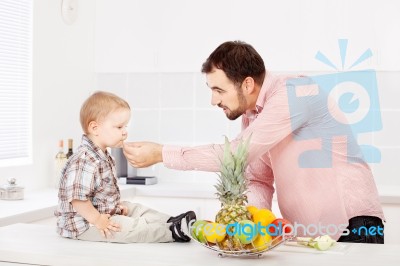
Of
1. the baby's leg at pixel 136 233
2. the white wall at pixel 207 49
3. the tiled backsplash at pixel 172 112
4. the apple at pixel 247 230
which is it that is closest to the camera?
the apple at pixel 247 230

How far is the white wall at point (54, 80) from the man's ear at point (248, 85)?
169 centimetres

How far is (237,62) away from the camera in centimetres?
264

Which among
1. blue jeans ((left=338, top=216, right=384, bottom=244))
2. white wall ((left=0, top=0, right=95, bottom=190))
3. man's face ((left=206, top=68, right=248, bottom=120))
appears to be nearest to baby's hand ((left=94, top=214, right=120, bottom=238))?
man's face ((left=206, top=68, right=248, bottom=120))

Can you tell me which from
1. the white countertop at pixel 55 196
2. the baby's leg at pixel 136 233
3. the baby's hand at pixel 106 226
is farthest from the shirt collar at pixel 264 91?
the white countertop at pixel 55 196

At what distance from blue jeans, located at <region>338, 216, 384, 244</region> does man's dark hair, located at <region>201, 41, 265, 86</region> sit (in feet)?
2.14

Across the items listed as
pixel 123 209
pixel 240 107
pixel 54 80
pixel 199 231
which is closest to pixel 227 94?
pixel 240 107

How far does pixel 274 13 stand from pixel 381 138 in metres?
1.02

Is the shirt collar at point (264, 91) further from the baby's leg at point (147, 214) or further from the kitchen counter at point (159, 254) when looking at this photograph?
the kitchen counter at point (159, 254)

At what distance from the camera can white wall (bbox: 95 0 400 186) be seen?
421cm

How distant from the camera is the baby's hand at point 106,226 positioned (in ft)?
7.50

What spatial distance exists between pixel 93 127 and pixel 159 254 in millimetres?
623

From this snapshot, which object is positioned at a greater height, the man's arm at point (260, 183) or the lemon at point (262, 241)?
the man's arm at point (260, 183)

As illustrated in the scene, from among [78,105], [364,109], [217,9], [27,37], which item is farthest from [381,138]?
[27,37]

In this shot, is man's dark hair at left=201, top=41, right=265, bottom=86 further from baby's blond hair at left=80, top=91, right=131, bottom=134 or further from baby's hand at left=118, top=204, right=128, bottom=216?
baby's hand at left=118, top=204, right=128, bottom=216
